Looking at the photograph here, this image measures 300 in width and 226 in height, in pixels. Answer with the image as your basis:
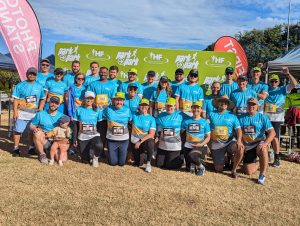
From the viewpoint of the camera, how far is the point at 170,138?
5.91 metres

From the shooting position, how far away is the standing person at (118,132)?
596 cm

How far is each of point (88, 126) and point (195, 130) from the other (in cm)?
192

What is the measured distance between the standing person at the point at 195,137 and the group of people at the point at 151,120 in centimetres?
2

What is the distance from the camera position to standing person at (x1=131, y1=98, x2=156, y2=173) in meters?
5.88

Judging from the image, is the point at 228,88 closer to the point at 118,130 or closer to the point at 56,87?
the point at 118,130

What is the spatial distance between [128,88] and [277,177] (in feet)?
10.0

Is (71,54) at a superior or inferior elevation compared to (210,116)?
superior

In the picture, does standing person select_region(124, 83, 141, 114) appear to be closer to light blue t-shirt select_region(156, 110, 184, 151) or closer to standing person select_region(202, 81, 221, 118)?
light blue t-shirt select_region(156, 110, 184, 151)

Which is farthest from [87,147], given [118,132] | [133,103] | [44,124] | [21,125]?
[21,125]

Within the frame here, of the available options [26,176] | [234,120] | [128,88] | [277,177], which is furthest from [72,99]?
[277,177]

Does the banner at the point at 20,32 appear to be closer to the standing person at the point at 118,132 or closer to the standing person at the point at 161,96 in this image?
the standing person at the point at 118,132

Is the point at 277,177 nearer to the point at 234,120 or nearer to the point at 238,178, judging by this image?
the point at 238,178

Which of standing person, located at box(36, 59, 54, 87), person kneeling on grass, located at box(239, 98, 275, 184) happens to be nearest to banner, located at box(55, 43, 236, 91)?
standing person, located at box(36, 59, 54, 87)

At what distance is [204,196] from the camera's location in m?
4.58
